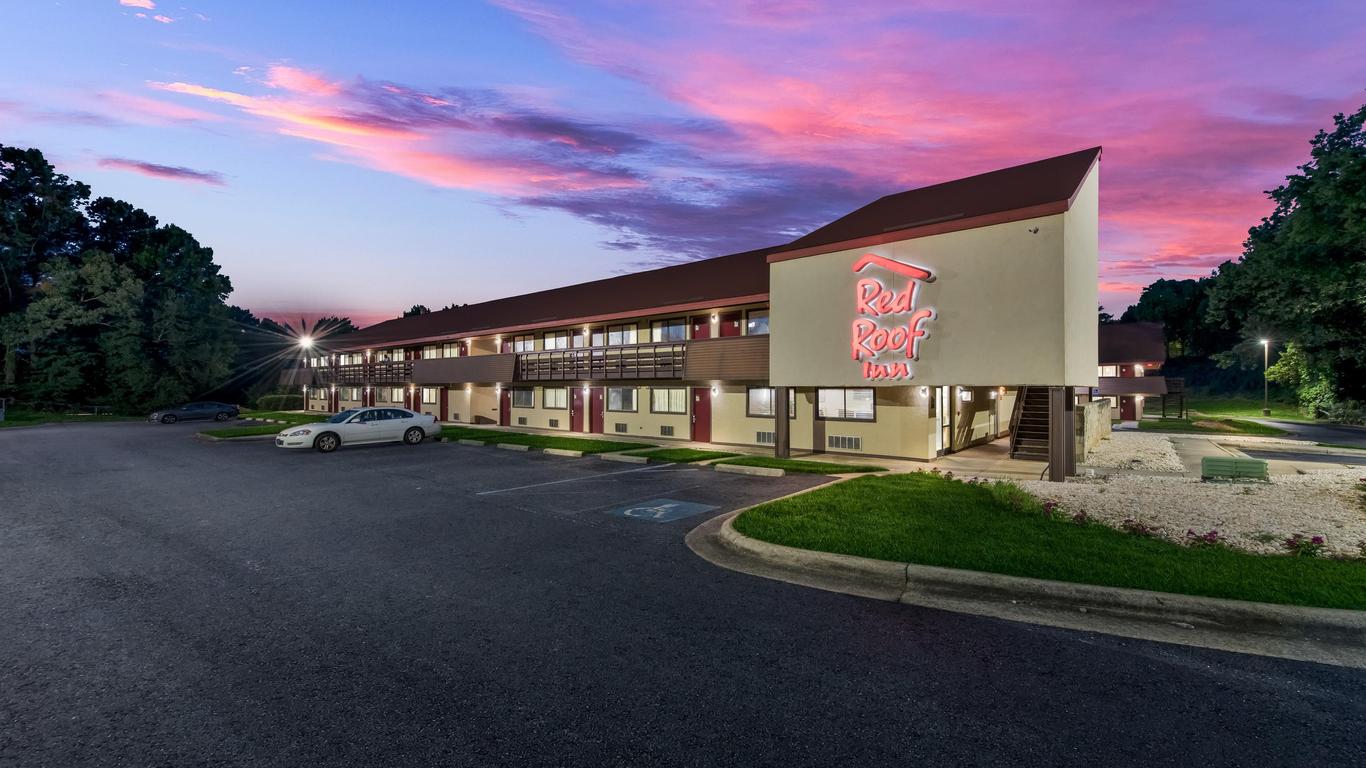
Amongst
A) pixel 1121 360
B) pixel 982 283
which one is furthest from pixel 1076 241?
pixel 1121 360

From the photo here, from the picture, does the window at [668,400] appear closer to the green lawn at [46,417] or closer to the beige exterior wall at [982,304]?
the beige exterior wall at [982,304]

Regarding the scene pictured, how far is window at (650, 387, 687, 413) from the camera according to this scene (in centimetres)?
2631

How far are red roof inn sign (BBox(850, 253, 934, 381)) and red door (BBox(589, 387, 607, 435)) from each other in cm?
1514

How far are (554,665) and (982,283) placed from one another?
1469cm

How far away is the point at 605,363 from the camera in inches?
1091

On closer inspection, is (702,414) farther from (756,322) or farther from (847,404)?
(847,404)

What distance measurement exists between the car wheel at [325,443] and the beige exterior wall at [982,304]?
54.2 feet

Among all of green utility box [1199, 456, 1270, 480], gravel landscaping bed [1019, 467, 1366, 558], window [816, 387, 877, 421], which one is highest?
window [816, 387, 877, 421]

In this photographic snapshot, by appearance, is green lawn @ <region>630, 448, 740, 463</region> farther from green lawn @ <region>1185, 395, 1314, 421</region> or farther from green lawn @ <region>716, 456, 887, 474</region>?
green lawn @ <region>1185, 395, 1314, 421</region>

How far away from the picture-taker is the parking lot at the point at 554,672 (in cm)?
372

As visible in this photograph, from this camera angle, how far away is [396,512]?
432 inches

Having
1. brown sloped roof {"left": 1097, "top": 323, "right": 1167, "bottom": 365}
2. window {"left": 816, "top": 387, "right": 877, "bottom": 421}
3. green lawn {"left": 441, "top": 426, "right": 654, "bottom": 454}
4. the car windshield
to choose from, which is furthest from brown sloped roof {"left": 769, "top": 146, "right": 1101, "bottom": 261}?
brown sloped roof {"left": 1097, "top": 323, "right": 1167, "bottom": 365}

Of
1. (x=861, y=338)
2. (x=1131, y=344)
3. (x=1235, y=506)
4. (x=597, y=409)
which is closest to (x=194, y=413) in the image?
(x=597, y=409)

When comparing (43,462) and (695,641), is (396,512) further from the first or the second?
(43,462)
